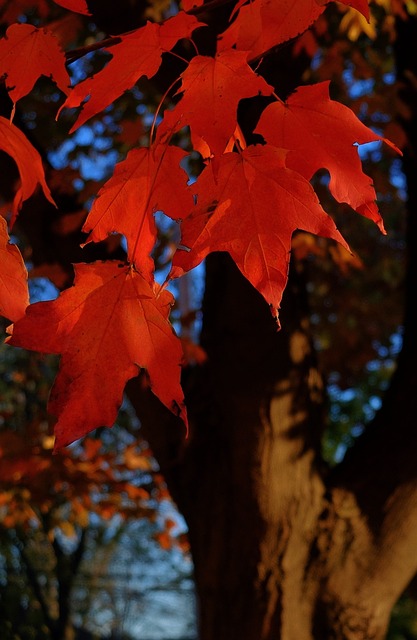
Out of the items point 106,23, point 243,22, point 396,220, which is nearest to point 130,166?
point 243,22

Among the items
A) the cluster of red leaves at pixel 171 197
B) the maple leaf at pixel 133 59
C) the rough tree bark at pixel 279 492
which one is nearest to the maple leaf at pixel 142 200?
the cluster of red leaves at pixel 171 197

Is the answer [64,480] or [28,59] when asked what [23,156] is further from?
[64,480]

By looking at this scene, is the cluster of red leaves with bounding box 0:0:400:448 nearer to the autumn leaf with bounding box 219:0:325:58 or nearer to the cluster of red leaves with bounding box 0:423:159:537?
the autumn leaf with bounding box 219:0:325:58

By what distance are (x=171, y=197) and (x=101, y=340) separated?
0.24 m

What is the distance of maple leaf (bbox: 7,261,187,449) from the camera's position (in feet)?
3.38

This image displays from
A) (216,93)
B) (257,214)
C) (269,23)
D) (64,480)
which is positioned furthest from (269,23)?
(64,480)

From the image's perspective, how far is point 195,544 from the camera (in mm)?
2230

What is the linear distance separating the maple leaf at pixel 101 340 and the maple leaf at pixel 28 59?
29 cm

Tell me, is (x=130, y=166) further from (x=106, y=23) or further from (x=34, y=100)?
(x=34, y=100)

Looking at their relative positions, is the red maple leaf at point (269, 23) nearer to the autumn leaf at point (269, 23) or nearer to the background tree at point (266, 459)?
the autumn leaf at point (269, 23)

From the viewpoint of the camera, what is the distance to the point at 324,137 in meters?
1.08

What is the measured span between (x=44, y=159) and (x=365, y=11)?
1.52 m

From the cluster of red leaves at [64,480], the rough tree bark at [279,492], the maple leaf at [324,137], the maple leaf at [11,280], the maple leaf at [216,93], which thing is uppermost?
the maple leaf at [216,93]

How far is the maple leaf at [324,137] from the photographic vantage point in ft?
3.42
